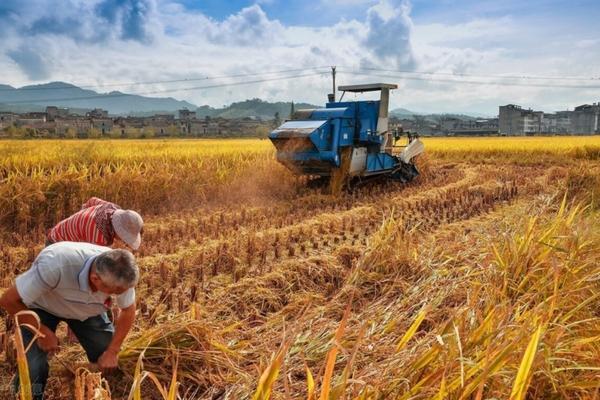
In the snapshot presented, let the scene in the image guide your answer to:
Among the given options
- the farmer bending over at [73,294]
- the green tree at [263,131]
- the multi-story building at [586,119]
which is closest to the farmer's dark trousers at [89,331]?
the farmer bending over at [73,294]

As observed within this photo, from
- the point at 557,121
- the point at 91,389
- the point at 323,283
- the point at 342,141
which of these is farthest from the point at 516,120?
the point at 91,389

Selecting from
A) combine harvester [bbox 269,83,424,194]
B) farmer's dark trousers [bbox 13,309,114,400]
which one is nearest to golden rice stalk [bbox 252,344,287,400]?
farmer's dark trousers [bbox 13,309,114,400]

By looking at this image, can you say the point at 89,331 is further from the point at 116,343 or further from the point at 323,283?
the point at 323,283

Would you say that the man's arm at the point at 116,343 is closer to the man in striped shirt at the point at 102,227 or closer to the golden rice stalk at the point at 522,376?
the man in striped shirt at the point at 102,227

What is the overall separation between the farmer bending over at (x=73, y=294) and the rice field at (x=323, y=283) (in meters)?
0.22

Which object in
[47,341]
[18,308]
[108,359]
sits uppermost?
[18,308]

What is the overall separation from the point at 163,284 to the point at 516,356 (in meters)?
3.49

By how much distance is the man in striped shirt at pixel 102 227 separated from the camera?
11.1ft

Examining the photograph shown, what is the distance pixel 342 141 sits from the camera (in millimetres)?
10211

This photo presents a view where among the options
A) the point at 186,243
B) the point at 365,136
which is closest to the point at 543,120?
the point at 365,136

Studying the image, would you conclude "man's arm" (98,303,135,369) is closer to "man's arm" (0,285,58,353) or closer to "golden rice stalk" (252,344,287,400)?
"man's arm" (0,285,58,353)

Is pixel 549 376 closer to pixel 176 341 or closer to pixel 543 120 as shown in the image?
pixel 176 341

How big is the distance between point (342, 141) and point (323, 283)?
5.89 metres

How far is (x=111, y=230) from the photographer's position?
11.5 ft
